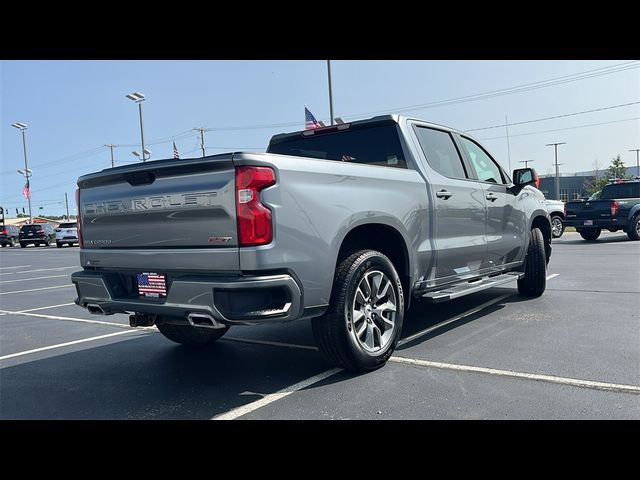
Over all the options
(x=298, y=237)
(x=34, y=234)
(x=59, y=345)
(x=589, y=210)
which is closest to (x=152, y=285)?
(x=298, y=237)

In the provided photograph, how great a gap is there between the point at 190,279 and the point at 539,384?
249 cm

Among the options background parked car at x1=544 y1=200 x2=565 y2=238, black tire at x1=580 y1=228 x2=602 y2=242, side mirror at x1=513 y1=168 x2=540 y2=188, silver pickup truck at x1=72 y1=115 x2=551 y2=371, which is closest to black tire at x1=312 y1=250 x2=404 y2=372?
silver pickup truck at x1=72 y1=115 x2=551 y2=371

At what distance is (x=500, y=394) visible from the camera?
345 cm

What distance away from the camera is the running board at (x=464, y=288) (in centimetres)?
456

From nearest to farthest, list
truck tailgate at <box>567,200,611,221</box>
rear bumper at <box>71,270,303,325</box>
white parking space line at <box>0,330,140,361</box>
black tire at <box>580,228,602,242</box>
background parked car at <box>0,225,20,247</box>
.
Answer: rear bumper at <box>71,270,303,325</box>, white parking space line at <box>0,330,140,361</box>, truck tailgate at <box>567,200,611,221</box>, black tire at <box>580,228,602,242</box>, background parked car at <box>0,225,20,247</box>

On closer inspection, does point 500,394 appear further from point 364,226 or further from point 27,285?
point 27,285

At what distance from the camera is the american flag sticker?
3590 millimetres

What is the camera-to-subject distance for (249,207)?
320 centimetres

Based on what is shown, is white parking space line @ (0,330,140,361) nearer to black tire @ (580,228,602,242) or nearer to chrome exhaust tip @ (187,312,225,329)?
chrome exhaust tip @ (187,312,225,329)

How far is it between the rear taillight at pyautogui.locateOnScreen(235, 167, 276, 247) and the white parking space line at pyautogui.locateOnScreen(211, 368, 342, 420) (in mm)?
1094

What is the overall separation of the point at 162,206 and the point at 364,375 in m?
1.94

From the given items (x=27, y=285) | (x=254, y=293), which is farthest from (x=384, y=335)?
(x=27, y=285)

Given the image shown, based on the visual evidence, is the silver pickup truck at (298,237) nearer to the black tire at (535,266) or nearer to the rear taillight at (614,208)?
the black tire at (535,266)

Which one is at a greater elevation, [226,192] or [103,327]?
[226,192]
